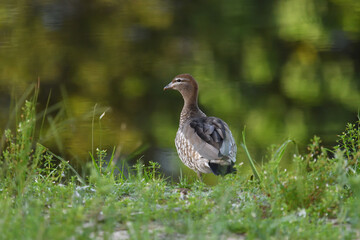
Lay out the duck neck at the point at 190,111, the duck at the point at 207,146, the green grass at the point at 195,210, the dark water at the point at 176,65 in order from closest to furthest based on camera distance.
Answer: the green grass at the point at 195,210, the duck at the point at 207,146, the duck neck at the point at 190,111, the dark water at the point at 176,65

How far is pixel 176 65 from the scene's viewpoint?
1853cm

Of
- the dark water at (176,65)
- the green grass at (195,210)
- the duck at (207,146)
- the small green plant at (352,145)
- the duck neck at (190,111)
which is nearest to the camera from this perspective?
the green grass at (195,210)

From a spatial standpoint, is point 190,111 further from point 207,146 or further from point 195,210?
point 195,210

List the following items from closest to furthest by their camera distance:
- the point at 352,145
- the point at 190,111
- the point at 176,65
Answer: the point at 352,145, the point at 190,111, the point at 176,65

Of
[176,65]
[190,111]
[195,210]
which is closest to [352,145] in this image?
[195,210]

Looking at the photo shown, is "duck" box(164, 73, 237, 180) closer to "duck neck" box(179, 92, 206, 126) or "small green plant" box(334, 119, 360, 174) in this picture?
"duck neck" box(179, 92, 206, 126)

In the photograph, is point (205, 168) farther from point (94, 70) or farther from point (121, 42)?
point (121, 42)

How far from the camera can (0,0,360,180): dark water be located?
13609mm

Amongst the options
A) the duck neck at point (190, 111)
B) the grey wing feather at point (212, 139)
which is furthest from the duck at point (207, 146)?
the duck neck at point (190, 111)

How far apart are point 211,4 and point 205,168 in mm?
19057

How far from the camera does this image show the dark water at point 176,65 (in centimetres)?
1361

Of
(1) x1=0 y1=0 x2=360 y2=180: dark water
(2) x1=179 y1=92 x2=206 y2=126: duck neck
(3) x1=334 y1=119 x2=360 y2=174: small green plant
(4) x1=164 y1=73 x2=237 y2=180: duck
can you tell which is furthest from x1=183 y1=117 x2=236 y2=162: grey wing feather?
(1) x1=0 y1=0 x2=360 y2=180: dark water

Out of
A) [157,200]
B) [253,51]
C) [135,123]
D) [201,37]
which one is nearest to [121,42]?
[201,37]

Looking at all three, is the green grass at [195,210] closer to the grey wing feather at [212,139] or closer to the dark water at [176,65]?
the grey wing feather at [212,139]
